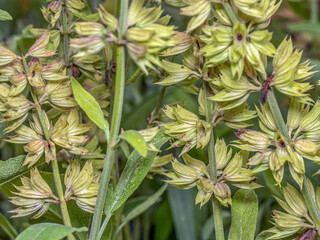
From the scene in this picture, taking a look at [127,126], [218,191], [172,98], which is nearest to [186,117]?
[218,191]

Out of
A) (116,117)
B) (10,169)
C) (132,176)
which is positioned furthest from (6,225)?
(116,117)

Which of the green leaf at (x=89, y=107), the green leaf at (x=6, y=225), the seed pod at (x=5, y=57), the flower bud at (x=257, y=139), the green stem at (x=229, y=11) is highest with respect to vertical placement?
the green stem at (x=229, y=11)

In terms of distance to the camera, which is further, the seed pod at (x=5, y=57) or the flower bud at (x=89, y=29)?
the seed pod at (x=5, y=57)

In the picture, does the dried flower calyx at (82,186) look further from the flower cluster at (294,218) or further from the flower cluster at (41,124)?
the flower cluster at (294,218)

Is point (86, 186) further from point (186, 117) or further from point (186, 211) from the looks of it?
point (186, 211)

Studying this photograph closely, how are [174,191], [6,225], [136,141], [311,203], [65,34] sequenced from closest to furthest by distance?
[136,141] < [311,203] < [65,34] < [6,225] < [174,191]

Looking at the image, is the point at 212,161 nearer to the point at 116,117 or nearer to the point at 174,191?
the point at 116,117

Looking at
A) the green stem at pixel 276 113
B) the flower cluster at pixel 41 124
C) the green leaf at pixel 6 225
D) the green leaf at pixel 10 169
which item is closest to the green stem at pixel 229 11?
the green stem at pixel 276 113
